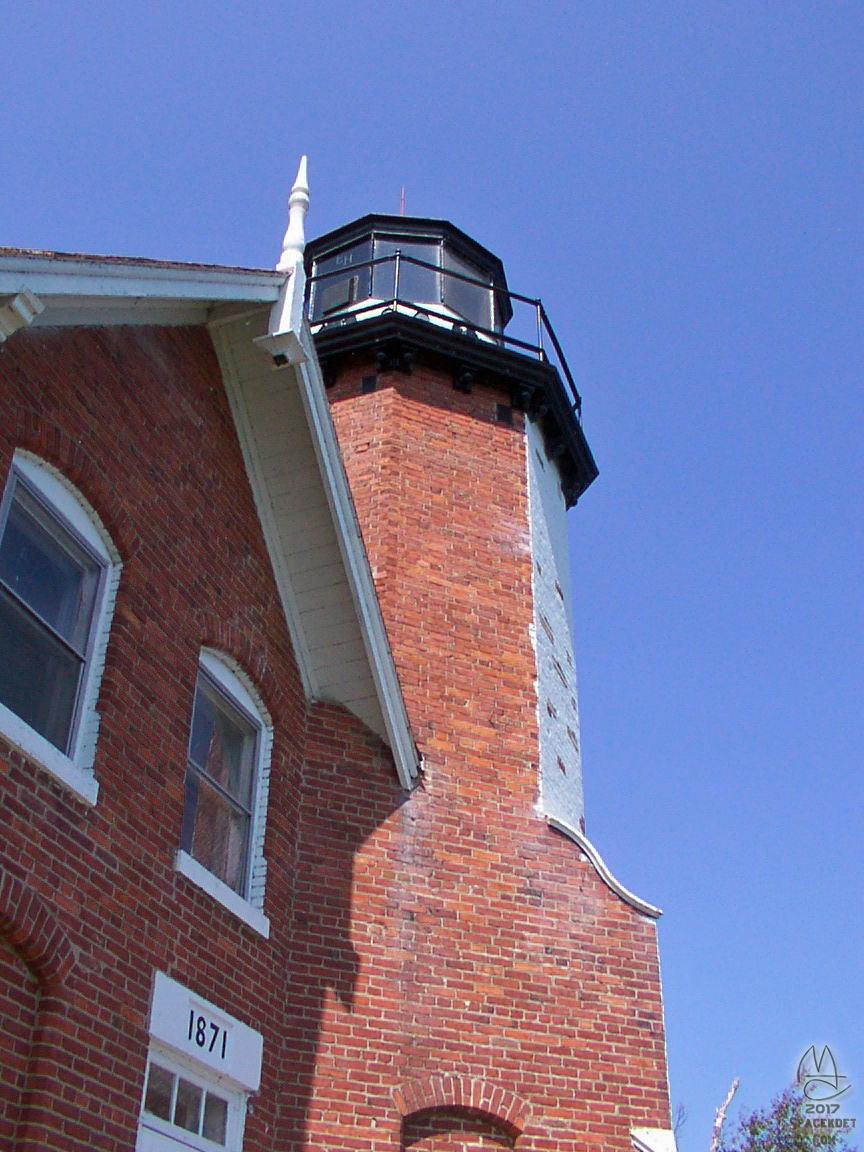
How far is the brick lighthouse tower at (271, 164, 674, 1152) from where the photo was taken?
8352 millimetres

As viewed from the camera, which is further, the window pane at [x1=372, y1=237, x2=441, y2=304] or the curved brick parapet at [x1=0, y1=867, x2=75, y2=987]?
the window pane at [x1=372, y1=237, x2=441, y2=304]

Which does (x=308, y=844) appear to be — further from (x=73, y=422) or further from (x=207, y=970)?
(x=73, y=422)

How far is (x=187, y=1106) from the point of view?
660 centimetres

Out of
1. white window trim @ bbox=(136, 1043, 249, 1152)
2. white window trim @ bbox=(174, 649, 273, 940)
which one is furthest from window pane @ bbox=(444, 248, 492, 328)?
white window trim @ bbox=(136, 1043, 249, 1152)

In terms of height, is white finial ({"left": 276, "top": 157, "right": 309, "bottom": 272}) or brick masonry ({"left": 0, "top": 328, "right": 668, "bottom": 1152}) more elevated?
white finial ({"left": 276, "top": 157, "right": 309, "bottom": 272})

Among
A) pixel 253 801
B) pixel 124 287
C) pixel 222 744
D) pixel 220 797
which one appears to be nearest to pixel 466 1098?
pixel 253 801

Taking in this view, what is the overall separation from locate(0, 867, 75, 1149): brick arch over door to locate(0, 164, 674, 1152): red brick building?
0.05ft

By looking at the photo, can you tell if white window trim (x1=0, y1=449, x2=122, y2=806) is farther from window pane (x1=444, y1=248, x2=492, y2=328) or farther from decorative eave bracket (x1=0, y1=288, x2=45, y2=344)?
window pane (x1=444, y1=248, x2=492, y2=328)

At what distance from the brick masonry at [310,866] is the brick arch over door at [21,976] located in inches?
0.6

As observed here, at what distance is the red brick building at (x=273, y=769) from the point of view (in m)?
5.91

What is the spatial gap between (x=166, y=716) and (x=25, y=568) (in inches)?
54.3

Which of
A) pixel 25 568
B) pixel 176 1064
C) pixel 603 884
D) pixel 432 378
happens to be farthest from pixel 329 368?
pixel 176 1064

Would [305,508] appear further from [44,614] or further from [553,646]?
[553,646]

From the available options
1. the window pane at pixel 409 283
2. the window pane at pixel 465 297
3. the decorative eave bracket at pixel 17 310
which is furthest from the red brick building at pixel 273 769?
the window pane at pixel 465 297
